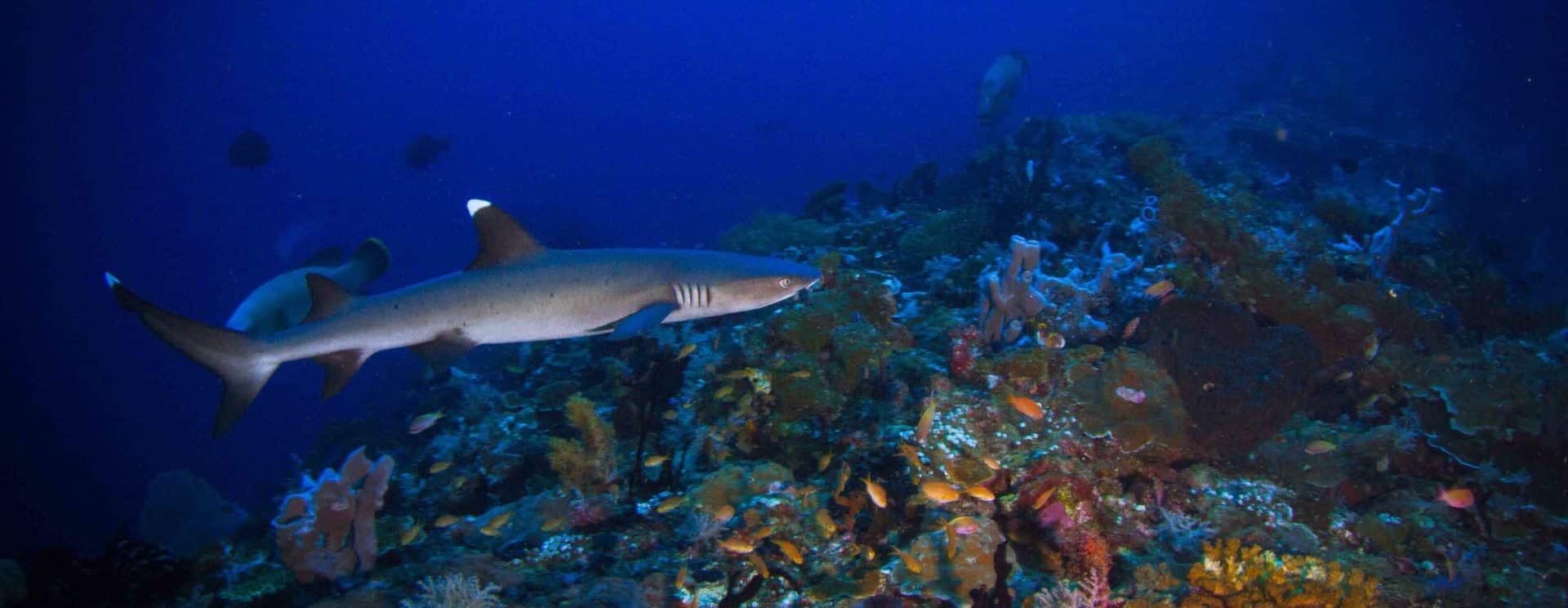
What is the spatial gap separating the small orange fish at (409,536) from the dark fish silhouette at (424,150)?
2314 cm

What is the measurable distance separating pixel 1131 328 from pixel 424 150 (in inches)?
1027

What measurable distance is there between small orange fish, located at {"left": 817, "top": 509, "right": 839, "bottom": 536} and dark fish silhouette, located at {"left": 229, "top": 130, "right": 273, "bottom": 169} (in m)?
24.5

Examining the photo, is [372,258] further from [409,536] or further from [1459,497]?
[1459,497]

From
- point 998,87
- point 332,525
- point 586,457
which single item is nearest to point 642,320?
point 586,457

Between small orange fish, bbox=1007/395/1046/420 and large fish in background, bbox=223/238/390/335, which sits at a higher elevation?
large fish in background, bbox=223/238/390/335

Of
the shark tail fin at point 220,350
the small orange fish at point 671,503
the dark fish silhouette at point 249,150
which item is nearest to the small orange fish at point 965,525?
the small orange fish at point 671,503

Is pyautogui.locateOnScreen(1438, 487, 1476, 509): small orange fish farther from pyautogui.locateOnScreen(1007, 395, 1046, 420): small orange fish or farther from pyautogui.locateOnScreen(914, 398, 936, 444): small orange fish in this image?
pyautogui.locateOnScreen(914, 398, 936, 444): small orange fish

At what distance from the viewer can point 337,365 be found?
3988mm

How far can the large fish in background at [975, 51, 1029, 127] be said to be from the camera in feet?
66.3

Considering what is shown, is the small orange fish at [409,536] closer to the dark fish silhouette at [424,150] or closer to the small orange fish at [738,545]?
the small orange fish at [738,545]

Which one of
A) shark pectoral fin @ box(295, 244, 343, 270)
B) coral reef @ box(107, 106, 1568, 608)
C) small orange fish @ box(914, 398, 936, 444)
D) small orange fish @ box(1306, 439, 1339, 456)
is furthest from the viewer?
shark pectoral fin @ box(295, 244, 343, 270)

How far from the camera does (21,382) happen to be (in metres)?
39.2

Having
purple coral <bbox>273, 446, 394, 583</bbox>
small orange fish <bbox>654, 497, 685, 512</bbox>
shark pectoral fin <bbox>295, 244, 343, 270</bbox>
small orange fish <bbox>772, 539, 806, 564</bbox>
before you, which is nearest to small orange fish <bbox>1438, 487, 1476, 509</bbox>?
small orange fish <bbox>772, 539, 806, 564</bbox>

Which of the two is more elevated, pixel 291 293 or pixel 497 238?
pixel 291 293
